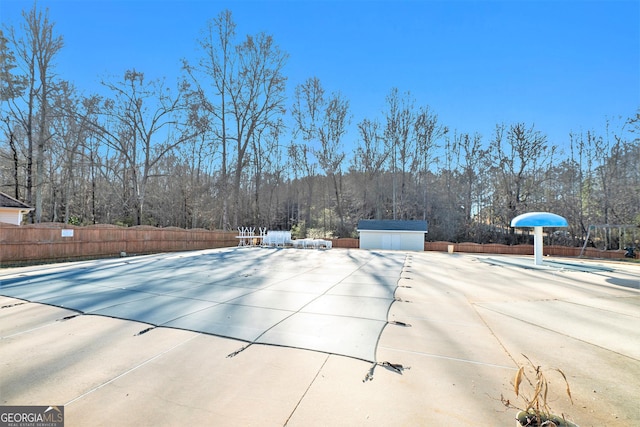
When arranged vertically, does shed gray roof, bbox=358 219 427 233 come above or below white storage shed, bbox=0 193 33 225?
below

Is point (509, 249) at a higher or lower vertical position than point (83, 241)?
lower

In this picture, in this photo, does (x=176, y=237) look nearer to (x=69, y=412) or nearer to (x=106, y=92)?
(x=106, y=92)

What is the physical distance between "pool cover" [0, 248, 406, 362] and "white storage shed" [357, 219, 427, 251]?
15.1m

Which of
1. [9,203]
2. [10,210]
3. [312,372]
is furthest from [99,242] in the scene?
[312,372]

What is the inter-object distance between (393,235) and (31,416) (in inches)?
883

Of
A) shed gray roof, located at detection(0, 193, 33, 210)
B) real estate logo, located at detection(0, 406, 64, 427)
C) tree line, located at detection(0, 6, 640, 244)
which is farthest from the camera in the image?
tree line, located at detection(0, 6, 640, 244)

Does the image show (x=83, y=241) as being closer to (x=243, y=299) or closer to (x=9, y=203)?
(x=9, y=203)

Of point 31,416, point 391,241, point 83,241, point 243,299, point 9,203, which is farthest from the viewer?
point 391,241

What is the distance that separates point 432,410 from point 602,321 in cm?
422

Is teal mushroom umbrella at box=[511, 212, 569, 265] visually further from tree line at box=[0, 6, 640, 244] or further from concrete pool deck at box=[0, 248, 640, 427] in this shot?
tree line at box=[0, 6, 640, 244]

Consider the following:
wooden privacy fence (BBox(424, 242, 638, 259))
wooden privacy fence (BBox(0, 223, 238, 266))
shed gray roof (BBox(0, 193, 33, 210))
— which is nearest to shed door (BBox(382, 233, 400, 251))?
wooden privacy fence (BBox(424, 242, 638, 259))

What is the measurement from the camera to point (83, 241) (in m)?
12.5

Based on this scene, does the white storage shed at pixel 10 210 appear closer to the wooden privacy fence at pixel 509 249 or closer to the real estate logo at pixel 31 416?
the real estate logo at pixel 31 416

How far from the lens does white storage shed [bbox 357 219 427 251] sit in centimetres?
2258
